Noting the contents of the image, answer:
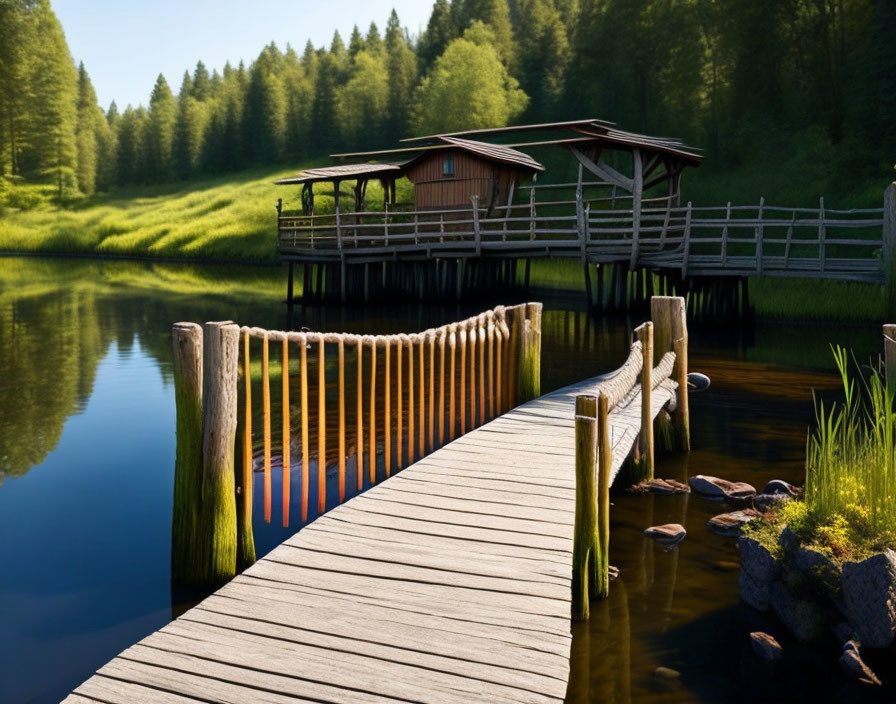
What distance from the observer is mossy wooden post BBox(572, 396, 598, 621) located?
571cm

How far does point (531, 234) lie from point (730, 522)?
19.3 metres

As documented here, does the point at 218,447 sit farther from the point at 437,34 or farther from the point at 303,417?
the point at 437,34

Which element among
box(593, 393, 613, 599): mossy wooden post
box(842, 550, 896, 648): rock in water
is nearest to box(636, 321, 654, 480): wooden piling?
box(593, 393, 613, 599): mossy wooden post

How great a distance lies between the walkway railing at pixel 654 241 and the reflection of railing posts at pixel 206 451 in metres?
15.7

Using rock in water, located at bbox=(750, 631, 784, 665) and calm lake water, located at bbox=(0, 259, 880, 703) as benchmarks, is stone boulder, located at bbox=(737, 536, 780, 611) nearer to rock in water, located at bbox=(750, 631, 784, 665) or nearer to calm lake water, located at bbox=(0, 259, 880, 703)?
calm lake water, located at bbox=(0, 259, 880, 703)

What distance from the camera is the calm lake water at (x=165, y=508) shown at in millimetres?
5688

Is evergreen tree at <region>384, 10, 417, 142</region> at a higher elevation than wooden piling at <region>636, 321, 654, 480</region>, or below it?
higher

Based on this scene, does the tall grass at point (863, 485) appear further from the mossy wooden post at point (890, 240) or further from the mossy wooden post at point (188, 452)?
the mossy wooden post at point (890, 240)

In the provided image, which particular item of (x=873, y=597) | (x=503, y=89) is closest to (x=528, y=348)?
(x=873, y=597)

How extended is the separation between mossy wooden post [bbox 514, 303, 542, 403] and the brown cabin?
65.2 feet

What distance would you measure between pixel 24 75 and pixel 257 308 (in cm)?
5319

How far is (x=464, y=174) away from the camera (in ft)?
102

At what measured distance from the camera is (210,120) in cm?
9031

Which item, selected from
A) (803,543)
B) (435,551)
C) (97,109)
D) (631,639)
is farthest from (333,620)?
(97,109)
